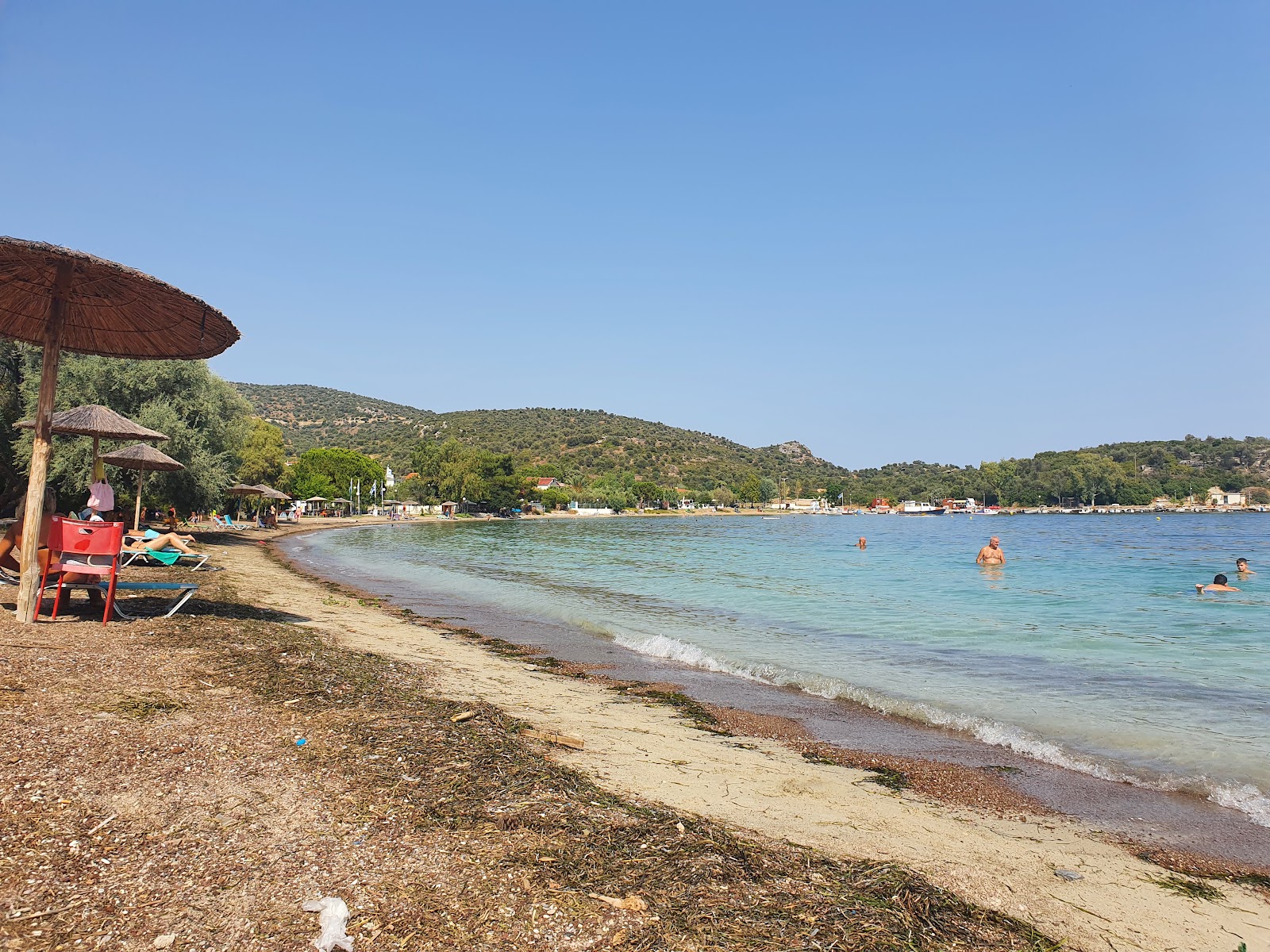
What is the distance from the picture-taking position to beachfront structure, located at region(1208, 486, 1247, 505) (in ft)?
410

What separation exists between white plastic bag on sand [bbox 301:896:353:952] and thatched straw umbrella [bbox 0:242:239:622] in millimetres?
5648

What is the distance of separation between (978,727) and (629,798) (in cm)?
472

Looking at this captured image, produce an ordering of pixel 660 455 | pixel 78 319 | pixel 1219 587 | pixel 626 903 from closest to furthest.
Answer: pixel 626 903, pixel 78 319, pixel 1219 587, pixel 660 455

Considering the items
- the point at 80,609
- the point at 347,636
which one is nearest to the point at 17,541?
the point at 80,609

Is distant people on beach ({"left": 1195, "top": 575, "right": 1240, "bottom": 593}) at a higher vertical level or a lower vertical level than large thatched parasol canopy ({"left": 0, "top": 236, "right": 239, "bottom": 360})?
lower

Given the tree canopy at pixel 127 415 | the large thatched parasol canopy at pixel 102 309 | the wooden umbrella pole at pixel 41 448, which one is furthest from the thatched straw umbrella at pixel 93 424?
the tree canopy at pixel 127 415

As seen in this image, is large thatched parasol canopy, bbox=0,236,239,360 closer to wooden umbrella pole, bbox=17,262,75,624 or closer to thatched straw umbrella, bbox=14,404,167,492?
Answer: wooden umbrella pole, bbox=17,262,75,624

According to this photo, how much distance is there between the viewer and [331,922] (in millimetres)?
2559

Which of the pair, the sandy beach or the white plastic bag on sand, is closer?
the white plastic bag on sand

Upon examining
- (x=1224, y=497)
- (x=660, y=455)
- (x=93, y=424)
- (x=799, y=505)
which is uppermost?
(x=660, y=455)

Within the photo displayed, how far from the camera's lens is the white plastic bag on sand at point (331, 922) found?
2.48 metres

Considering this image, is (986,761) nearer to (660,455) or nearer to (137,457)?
(137,457)

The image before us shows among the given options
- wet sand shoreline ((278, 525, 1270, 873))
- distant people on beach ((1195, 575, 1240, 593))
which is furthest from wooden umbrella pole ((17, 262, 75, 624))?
distant people on beach ((1195, 575, 1240, 593))

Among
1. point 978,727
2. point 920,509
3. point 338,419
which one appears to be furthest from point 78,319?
point 920,509
